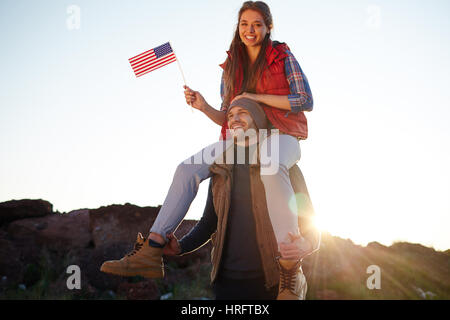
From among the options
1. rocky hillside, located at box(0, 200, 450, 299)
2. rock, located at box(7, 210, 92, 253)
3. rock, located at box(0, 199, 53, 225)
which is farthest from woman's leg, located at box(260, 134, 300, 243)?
rock, located at box(0, 199, 53, 225)

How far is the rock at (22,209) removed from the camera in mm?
13523

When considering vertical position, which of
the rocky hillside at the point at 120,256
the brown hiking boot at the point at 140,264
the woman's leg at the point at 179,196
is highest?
the woman's leg at the point at 179,196

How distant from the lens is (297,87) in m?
3.72

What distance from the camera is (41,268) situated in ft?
39.3

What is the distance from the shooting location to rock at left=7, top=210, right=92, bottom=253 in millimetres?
12812

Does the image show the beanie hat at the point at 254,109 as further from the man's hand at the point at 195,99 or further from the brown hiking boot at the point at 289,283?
the brown hiking boot at the point at 289,283

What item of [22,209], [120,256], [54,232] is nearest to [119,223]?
[120,256]

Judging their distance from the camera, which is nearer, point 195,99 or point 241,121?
point 241,121

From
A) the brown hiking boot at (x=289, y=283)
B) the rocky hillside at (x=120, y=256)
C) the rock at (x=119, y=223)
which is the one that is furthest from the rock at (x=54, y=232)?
the brown hiking boot at (x=289, y=283)

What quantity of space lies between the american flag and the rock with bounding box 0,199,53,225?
33.5ft

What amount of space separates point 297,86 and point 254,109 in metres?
0.42

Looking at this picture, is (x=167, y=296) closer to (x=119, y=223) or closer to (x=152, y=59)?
(x=119, y=223)

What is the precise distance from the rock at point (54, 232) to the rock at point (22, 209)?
309 mm
